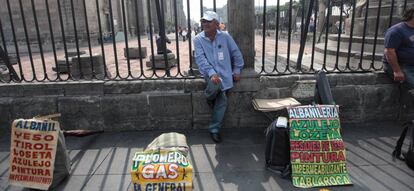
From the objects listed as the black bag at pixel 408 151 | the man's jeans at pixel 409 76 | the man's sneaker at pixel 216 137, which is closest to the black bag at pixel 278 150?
the man's sneaker at pixel 216 137

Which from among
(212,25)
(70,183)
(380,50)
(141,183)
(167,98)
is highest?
(212,25)

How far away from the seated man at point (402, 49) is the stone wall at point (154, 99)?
1.14 feet

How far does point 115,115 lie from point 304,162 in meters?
2.73

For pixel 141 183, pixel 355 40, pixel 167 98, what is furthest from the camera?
pixel 355 40

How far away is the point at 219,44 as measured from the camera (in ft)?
13.5

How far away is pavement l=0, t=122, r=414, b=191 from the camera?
3.21m

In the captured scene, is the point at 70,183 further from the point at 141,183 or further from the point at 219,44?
the point at 219,44

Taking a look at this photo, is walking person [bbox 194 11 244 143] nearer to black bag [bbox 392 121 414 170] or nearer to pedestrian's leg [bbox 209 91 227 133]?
pedestrian's leg [bbox 209 91 227 133]

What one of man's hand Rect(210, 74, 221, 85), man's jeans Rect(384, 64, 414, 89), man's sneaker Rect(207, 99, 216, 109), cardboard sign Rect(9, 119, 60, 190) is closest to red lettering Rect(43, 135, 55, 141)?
cardboard sign Rect(9, 119, 60, 190)

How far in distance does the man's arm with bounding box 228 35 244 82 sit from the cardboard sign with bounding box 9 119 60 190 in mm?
2300

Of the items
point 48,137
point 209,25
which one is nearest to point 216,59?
point 209,25

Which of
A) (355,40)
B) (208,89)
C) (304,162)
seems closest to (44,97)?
(208,89)

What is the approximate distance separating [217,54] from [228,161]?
1374 mm

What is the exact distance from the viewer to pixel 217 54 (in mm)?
4094
